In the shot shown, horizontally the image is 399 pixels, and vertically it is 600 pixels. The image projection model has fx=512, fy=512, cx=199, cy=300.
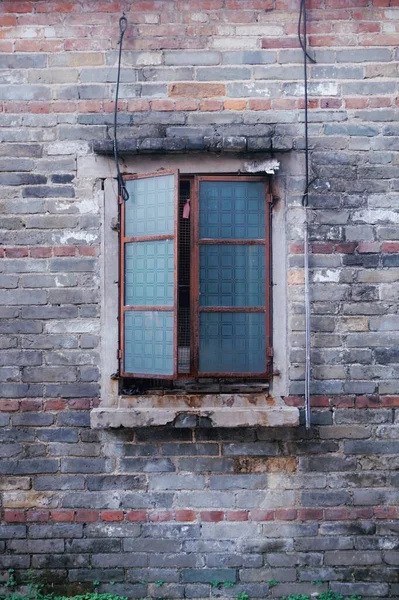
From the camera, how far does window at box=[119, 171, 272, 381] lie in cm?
313

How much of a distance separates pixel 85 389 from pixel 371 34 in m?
2.81

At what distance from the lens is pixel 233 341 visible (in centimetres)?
315

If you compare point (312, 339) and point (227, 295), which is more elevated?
point (227, 295)

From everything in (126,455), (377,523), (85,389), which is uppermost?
(85,389)

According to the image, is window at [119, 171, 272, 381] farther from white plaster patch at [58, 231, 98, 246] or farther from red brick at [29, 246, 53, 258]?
red brick at [29, 246, 53, 258]

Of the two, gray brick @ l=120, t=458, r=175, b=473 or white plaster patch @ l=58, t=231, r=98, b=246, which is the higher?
white plaster patch @ l=58, t=231, r=98, b=246

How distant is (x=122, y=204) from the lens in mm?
3168

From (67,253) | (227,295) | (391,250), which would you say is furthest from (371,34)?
(67,253)

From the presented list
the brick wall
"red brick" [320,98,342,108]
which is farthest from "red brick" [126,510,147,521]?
"red brick" [320,98,342,108]

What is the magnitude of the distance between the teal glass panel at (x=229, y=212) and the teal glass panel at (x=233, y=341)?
0.50 meters

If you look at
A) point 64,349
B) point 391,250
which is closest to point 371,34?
point 391,250

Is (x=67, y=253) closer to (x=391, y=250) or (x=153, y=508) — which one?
(x=153, y=508)

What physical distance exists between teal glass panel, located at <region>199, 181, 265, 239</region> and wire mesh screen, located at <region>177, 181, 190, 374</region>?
0.11 meters

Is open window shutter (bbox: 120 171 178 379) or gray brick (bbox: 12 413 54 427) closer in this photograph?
open window shutter (bbox: 120 171 178 379)
